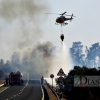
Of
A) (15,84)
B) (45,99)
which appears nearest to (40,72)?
(15,84)

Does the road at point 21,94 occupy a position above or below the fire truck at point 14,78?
below

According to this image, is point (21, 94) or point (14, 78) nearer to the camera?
point (21, 94)

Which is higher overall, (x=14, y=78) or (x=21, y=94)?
(x=14, y=78)

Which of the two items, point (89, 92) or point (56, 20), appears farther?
point (56, 20)

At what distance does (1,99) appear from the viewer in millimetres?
43906

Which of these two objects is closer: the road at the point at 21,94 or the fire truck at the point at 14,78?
the road at the point at 21,94

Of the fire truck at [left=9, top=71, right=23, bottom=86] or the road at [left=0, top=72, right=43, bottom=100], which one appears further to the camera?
the fire truck at [left=9, top=71, right=23, bottom=86]

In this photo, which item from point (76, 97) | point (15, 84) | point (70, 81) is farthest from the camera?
point (15, 84)

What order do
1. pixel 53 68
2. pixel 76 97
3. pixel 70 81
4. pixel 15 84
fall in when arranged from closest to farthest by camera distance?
pixel 76 97 → pixel 70 81 → pixel 15 84 → pixel 53 68

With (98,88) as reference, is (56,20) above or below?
above

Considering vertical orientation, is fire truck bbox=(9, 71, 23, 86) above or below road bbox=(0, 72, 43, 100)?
above

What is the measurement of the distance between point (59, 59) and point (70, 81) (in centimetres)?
13742

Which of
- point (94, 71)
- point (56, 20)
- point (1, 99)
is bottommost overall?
point (1, 99)

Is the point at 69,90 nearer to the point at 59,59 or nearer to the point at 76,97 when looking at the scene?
the point at 76,97
